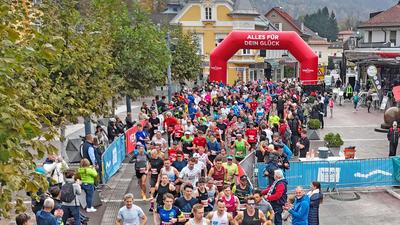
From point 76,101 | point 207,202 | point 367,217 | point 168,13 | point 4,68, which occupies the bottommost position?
point 367,217

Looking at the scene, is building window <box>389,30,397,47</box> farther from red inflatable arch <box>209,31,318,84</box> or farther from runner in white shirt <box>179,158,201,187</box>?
runner in white shirt <box>179,158,201,187</box>

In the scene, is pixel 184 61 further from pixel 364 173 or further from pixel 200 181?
pixel 200 181

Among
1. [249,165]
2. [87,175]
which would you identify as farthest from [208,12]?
[87,175]

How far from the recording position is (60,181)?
40.1 ft

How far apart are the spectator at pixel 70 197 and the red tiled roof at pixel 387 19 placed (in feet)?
160

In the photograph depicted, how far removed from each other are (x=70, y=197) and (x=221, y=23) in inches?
2031

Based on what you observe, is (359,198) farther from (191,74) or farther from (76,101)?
(191,74)

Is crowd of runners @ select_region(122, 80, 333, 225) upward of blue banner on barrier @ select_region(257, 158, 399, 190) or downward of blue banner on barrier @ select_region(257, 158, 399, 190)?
upward

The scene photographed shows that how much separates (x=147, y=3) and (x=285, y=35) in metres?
62.3

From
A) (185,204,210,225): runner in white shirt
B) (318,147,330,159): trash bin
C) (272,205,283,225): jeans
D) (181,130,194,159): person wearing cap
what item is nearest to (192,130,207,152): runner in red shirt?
(181,130,194,159): person wearing cap

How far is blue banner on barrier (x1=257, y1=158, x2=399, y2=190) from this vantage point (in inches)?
592

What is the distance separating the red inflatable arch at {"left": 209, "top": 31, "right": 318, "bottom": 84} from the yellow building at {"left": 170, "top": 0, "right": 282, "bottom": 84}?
2163 cm

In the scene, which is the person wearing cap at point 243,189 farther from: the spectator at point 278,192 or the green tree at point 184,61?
the green tree at point 184,61

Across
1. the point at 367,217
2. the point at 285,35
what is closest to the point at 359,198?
the point at 367,217
